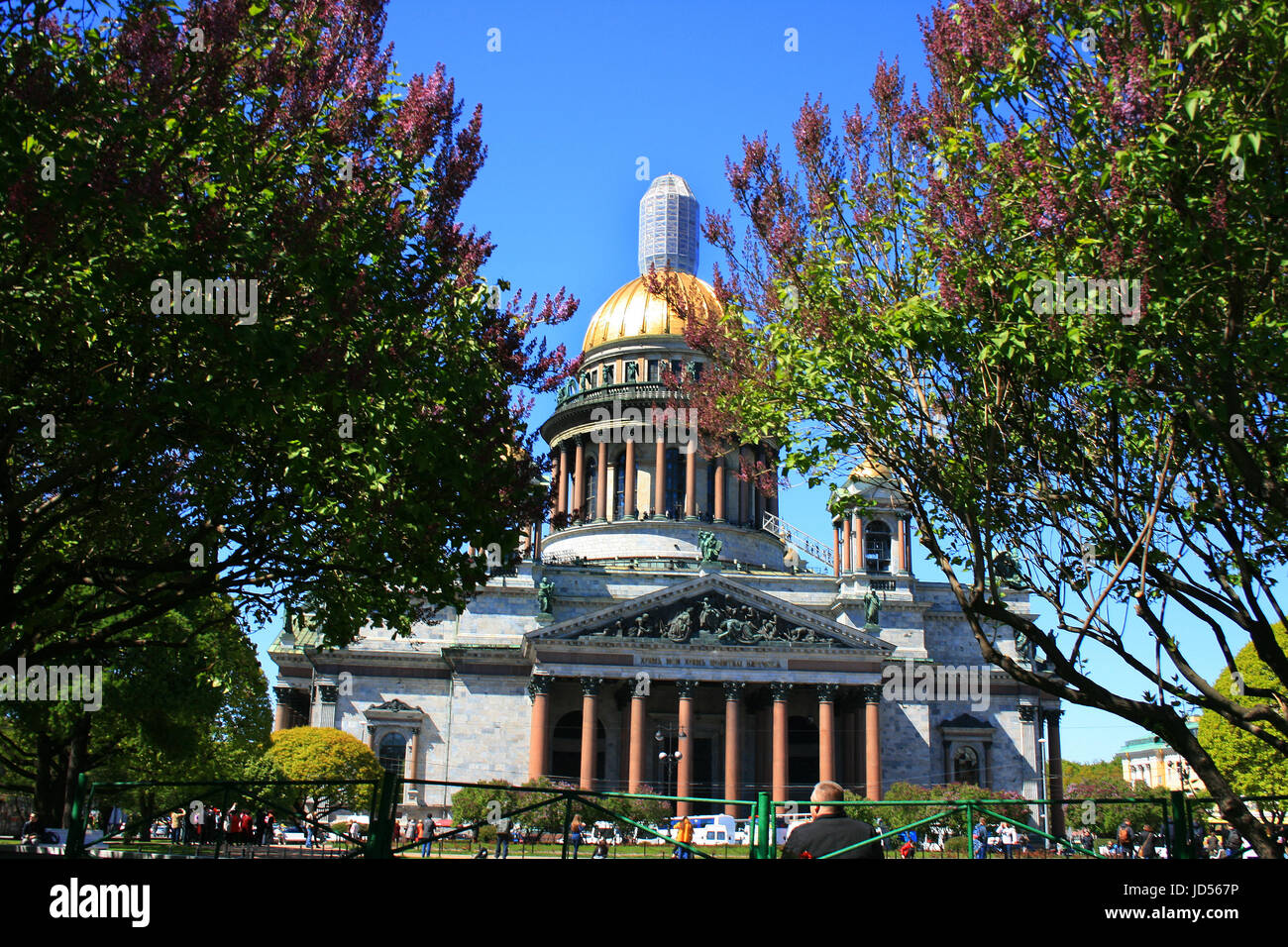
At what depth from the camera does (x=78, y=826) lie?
13.8 metres

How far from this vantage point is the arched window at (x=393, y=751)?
6081 cm

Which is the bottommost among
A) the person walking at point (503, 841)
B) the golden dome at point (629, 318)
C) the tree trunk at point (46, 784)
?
the tree trunk at point (46, 784)

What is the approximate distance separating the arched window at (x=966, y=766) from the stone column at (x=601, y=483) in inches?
954

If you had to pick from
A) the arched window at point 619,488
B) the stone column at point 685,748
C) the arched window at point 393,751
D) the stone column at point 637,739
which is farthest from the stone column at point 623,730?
the arched window at point 619,488

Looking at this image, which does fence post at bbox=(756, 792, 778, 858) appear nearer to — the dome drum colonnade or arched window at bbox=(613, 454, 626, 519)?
the dome drum colonnade

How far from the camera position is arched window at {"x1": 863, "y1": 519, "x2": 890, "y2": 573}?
66875 mm

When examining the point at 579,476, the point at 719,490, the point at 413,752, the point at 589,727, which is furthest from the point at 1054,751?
the point at 413,752

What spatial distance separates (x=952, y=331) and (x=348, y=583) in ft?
32.1

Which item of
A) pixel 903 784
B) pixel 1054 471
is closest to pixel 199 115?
pixel 1054 471

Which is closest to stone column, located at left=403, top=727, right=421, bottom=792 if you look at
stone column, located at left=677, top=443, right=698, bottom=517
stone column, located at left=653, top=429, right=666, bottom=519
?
stone column, located at left=653, top=429, right=666, bottom=519

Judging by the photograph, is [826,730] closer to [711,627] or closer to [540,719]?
[711,627]

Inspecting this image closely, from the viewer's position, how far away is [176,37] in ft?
47.4

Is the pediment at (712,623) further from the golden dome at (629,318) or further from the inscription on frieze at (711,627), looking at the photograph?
the golden dome at (629,318)

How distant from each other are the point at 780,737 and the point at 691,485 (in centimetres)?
1844
